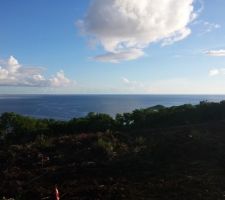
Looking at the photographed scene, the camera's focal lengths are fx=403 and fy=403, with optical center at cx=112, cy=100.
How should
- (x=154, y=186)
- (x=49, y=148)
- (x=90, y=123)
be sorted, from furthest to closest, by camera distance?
(x=90, y=123) < (x=49, y=148) < (x=154, y=186)

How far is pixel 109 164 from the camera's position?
1438 centimetres

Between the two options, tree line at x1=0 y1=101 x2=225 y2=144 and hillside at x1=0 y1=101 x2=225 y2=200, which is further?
tree line at x1=0 y1=101 x2=225 y2=144

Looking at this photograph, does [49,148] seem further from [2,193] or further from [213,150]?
[213,150]

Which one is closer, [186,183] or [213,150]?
[186,183]

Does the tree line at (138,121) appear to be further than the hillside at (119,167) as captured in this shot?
Yes

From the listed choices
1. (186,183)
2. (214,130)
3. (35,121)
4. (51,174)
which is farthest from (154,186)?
(35,121)

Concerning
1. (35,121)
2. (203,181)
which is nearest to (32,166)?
(203,181)

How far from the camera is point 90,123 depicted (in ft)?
89.0

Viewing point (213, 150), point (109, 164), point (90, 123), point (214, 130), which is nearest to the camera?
point (109, 164)

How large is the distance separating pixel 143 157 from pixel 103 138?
318 cm

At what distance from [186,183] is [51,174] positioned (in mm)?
4492

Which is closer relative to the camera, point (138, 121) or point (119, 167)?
point (119, 167)

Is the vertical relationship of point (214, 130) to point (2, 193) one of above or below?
above

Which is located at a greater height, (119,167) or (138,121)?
(138,121)
